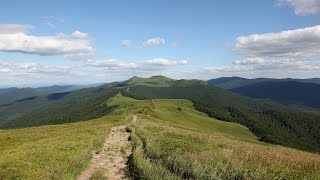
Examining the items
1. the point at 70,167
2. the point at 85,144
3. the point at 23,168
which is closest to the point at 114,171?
the point at 70,167

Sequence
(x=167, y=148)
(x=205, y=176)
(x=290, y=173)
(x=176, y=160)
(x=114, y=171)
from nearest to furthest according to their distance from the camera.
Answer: (x=205, y=176), (x=290, y=173), (x=176, y=160), (x=114, y=171), (x=167, y=148)

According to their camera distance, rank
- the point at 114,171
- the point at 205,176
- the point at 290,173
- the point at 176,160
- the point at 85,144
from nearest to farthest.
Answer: the point at 205,176 → the point at 290,173 → the point at 176,160 → the point at 114,171 → the point at 85,144

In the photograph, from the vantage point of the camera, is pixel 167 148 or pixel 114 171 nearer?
pixel 114 171

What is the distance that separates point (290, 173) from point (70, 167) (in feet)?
44.2

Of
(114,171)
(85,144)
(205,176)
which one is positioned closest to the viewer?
(205,176)

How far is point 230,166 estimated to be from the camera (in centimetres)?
2186

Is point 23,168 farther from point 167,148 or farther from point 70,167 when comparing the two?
point 167,148

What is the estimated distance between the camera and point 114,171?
25.7m

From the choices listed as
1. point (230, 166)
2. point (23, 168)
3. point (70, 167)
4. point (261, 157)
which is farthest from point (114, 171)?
point (261, 157)

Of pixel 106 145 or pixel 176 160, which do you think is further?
pixel 106 145

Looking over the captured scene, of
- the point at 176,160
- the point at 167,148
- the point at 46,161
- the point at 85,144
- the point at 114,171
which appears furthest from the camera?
the point at 85,144

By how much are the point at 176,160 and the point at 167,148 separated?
27.9 feet

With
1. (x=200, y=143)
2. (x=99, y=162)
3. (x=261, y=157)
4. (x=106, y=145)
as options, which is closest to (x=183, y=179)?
(x=261, y=157)

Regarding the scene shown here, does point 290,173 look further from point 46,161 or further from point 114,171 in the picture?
point 46,161
